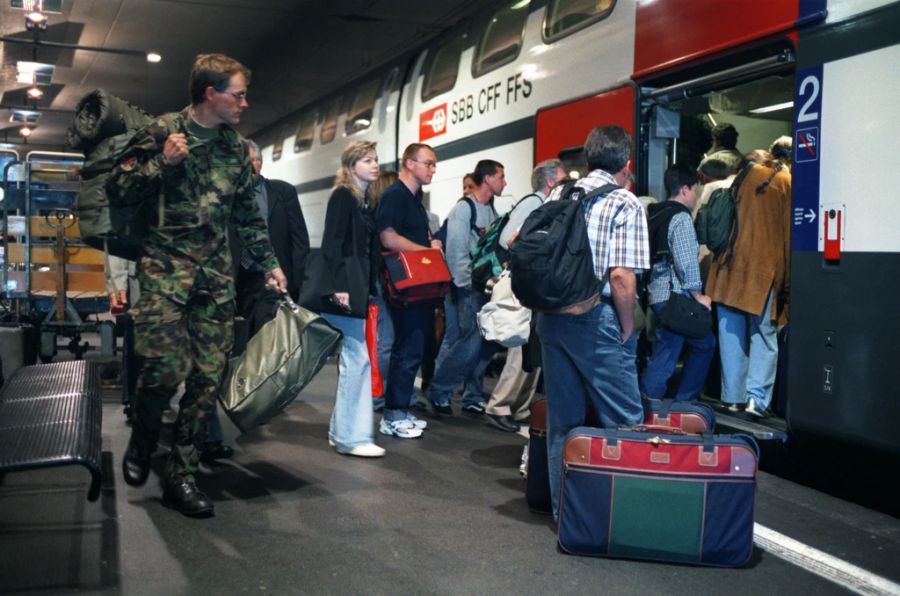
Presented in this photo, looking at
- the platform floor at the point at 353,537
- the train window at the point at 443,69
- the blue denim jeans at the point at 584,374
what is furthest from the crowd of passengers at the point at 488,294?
the train window at the point at 443,69

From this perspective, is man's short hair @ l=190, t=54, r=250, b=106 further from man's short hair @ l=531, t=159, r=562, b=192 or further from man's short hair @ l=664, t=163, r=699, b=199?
man's short hair @ l=664, t=163, r=699, b=199

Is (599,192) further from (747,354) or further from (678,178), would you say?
(747,354)

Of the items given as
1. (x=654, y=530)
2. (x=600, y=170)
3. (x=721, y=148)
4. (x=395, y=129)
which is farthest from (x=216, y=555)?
(x=395, y=129)

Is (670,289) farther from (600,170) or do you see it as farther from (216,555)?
(216,555)

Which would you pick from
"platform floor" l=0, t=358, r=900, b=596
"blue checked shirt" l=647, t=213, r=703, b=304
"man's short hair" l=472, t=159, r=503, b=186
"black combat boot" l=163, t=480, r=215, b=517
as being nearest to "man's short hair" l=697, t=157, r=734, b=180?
"blue checked shirt" l=647, t=213, r=703, b=304

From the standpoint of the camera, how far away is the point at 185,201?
414 centimetres

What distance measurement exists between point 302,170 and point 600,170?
11675mm

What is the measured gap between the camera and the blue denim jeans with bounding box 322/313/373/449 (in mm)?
5262

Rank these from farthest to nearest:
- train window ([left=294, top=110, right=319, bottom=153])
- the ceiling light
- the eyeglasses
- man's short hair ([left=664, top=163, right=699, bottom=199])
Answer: train window ([left=294, top=110, right=319, bottom=153]) < the ceiling light < man's short hair ([left=664, top=163, right=699, bottom=199]) < the eyeglasses

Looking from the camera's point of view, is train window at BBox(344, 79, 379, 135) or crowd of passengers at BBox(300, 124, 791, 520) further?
train window at BBox(344, 79, 379, 135)

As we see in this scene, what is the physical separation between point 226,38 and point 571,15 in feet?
34.8

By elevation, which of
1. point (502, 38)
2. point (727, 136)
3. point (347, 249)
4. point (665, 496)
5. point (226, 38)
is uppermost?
point (226, 38)

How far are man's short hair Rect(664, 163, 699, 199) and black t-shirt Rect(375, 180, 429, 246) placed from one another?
1558mm

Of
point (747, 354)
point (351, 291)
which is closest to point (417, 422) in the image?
point (351, 291)
